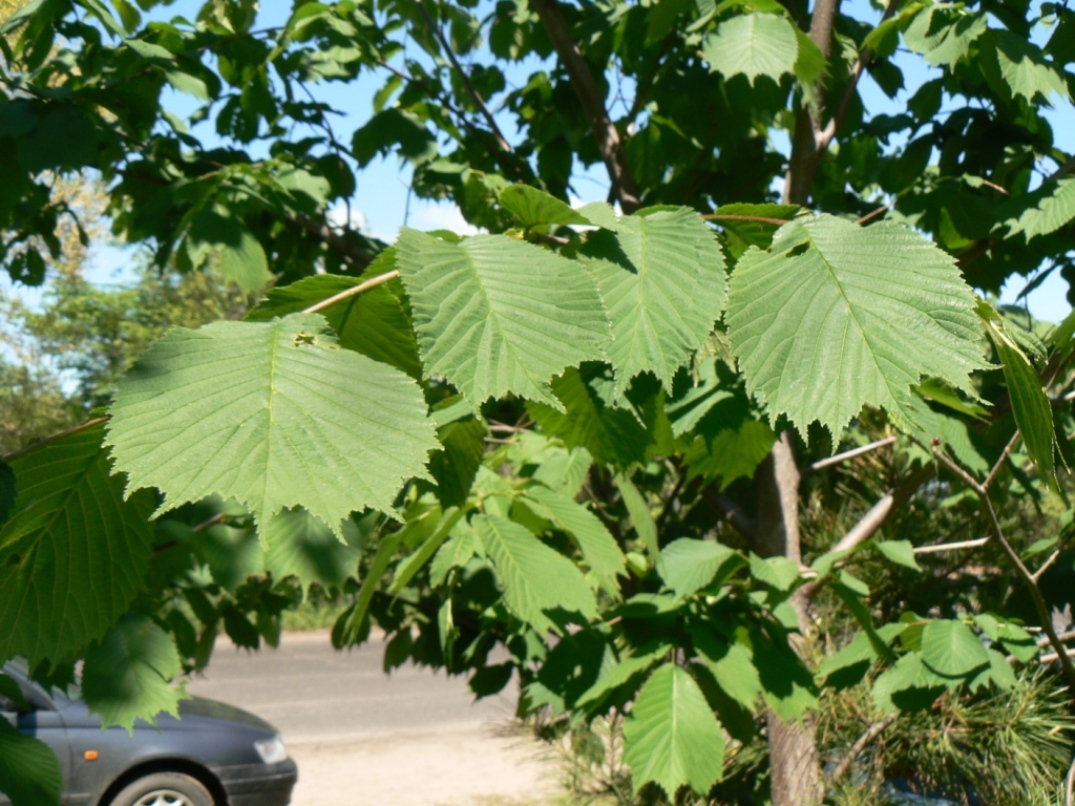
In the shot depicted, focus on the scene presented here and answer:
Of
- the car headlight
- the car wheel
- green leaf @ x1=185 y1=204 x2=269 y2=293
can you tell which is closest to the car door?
the car wheel

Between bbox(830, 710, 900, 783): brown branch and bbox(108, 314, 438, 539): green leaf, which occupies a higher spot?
bbox(108, 314, 438, 539): green leaf

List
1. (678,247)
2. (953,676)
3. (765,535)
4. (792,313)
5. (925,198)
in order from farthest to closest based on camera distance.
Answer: (765,535)
(925,198)
(953,676)
(678,247)
(792,313)

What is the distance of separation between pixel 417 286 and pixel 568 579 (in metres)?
1.28

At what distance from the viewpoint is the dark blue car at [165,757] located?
5406mm

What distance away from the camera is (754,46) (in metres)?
2.17

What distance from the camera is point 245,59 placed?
3.13m

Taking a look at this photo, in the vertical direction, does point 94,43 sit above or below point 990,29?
above

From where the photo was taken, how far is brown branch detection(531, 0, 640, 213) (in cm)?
281

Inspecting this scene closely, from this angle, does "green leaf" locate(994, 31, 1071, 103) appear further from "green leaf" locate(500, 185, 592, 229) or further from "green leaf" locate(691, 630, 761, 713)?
"green leaf" locate(500, 185, 592, 229)

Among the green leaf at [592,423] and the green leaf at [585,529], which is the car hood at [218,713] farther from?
the green leaf at [592,423]

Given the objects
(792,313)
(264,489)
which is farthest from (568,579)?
(264,489)

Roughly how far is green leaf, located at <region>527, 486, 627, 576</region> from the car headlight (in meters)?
4.49

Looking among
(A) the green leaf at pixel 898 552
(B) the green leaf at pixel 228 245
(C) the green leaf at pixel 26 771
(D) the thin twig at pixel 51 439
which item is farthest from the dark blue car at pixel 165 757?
(D) the thin twig at pixel 51 439

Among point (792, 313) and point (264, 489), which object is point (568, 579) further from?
point (264, 489)
